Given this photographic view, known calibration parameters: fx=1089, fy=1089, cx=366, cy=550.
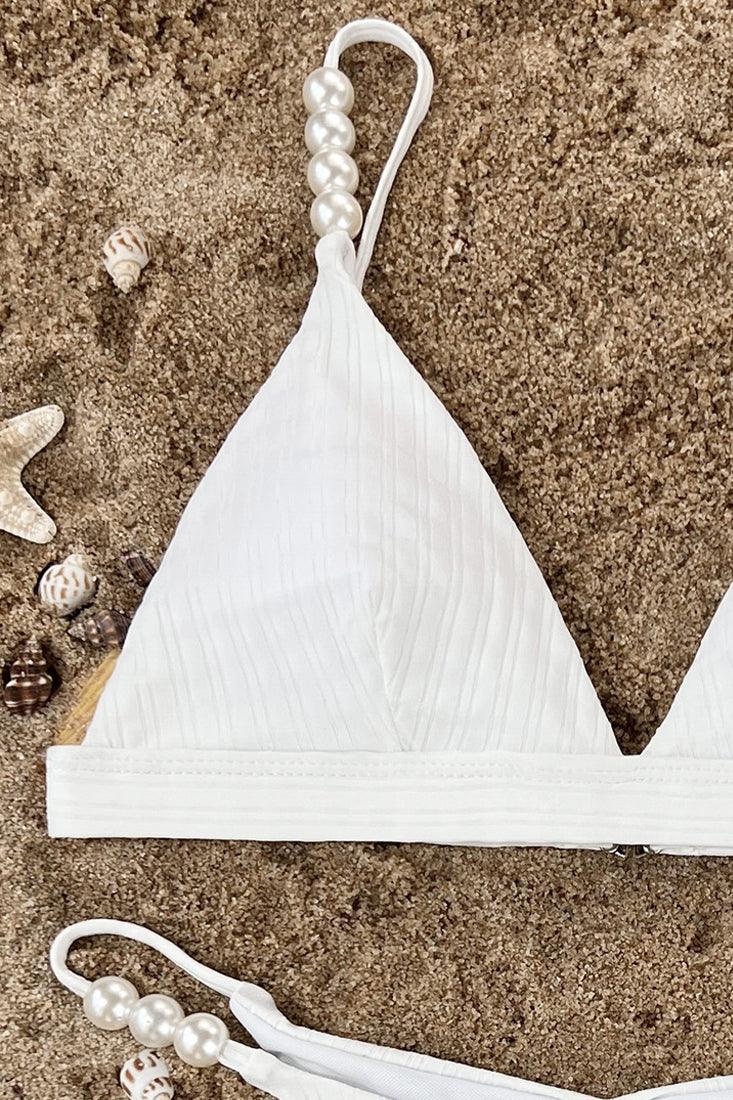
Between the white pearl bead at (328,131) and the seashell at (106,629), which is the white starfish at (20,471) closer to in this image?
the seashell at (106,629)

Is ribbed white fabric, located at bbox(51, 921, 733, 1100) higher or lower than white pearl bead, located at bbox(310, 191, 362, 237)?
A: lower

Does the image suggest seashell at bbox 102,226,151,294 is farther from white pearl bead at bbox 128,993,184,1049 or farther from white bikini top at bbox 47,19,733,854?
white pearl bead at bbox 128,993,184,1049

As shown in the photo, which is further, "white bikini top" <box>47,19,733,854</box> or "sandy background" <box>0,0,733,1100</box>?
"sandy background" <box>0,0,733,1100</box>

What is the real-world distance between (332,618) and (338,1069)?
378 mm

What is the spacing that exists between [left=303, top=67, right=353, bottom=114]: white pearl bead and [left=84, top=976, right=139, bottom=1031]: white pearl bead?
0.77 meters

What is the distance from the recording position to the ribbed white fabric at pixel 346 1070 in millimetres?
876

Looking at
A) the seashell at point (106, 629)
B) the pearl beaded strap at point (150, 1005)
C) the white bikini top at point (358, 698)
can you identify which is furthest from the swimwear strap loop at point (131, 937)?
the seashell at point (106, 629)

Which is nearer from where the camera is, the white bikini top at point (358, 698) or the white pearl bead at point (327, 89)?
the white bikini top at point (358, 698)

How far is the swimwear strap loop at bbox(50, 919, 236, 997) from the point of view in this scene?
35.1 inches

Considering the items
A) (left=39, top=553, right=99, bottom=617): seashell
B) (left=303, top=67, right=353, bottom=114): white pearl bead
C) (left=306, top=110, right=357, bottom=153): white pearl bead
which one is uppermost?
(left=303, top=67, right=353, bottom=114): white pearl bead

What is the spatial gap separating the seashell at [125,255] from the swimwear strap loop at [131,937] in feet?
A: 1.78

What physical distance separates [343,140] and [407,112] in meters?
0.07

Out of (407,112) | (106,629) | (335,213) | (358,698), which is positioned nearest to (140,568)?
(106,629)

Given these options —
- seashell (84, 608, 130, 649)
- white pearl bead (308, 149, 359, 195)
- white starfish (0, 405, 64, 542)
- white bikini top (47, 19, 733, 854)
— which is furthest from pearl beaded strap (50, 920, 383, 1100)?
white pearl bead (308, 149, 359, 195)
